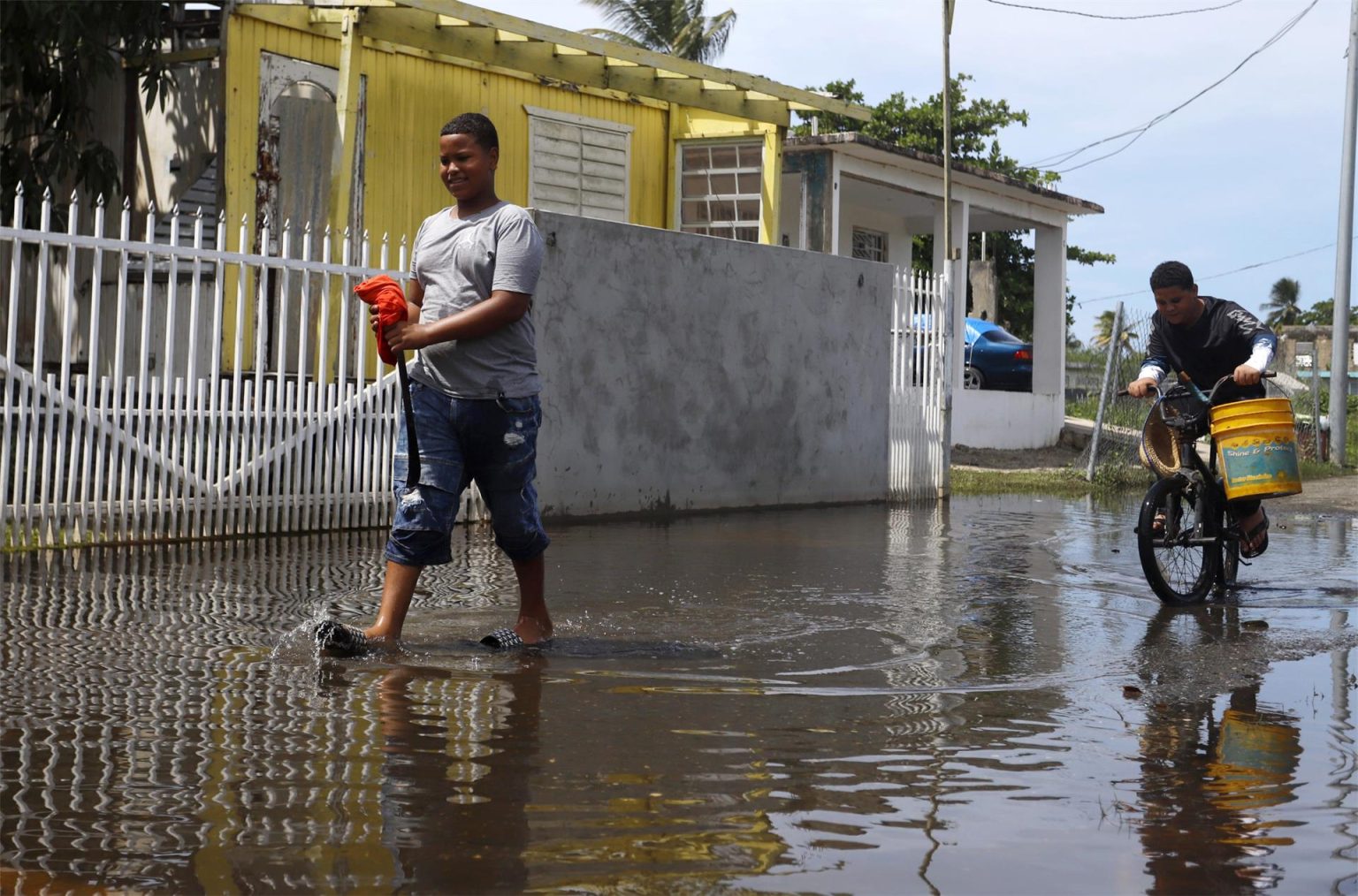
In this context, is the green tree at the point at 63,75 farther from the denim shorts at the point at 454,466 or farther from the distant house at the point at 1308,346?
the distant house at the point at 1308,346

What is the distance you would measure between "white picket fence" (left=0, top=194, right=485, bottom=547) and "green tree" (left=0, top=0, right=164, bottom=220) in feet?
11.3

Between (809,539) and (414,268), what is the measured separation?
542 cm

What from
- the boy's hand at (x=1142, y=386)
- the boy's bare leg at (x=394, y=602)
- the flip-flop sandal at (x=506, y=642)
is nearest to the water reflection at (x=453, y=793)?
the boy's bare leg at (x=394, y=602)

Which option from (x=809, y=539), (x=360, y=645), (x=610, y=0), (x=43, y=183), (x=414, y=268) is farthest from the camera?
(x=610, y=0)

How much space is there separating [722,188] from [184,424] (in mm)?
10000

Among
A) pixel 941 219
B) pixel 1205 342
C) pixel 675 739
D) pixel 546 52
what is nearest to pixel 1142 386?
pixel 1205 342

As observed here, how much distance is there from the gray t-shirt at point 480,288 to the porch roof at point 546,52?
813 centimetres

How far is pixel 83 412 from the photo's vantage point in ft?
29.1

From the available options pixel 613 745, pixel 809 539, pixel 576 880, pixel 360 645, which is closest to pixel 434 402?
pixel 360 645

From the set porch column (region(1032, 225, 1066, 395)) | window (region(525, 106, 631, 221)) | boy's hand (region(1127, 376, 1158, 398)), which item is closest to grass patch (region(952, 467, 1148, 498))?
window (region(525, 106, 631, 221))

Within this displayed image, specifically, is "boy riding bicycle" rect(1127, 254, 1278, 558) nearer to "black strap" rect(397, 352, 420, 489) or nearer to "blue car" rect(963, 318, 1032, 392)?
"black strap" rect(397, 352, 420, 489)

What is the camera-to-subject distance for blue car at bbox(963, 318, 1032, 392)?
26750mm

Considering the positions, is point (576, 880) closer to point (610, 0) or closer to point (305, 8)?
point (305, 8)

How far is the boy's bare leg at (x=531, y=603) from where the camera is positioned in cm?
603
